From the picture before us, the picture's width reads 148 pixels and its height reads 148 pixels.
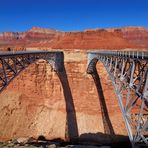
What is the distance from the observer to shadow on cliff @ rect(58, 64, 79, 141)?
122 feet

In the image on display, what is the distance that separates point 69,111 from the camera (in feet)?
132

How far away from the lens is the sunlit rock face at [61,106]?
37.3m

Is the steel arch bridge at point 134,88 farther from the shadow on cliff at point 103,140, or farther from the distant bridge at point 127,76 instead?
the shadow on cliff at point 103,140

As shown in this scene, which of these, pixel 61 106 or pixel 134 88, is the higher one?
pixel 134 88

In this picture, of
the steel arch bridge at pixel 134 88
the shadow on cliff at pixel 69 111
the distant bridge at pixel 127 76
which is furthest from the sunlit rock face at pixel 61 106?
the steel arch bridge at pixel 134 88

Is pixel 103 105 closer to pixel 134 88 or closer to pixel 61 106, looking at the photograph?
pixel 61 106

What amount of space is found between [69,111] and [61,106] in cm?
150

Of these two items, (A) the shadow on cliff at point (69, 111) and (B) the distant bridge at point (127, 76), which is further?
(A) the shadow on cliff at point (69, 111)

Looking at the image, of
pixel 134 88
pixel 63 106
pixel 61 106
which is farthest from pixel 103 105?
pixel 134 88

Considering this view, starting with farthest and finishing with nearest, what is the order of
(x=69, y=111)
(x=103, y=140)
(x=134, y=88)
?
(x=69, y=111) < (x=103, y=140) < (x=134, y=88)

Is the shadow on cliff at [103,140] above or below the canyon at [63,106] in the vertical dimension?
below

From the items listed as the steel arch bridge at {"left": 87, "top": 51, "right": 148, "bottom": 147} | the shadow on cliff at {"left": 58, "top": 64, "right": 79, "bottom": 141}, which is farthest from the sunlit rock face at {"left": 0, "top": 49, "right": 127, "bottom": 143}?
the steel arch bridge at {"left": 87, "top": 51, "right": 148, "bottom": 147}

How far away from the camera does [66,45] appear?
62125mm

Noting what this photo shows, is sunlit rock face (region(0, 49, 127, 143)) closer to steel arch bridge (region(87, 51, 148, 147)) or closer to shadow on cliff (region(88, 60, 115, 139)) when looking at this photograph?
shadow on cliff (region(88, 60, 115, 139))
